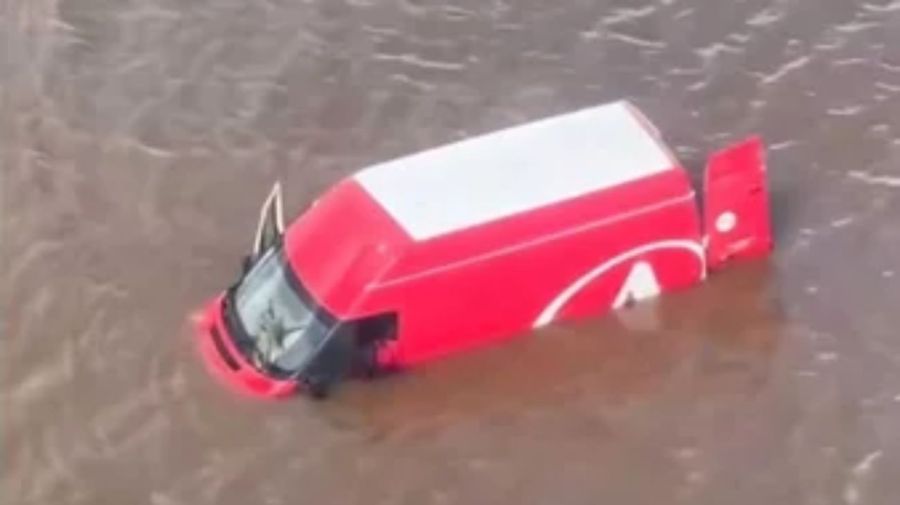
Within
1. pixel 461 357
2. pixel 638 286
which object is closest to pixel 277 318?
Result: pixel 461 357

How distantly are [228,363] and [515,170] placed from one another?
0.41 m

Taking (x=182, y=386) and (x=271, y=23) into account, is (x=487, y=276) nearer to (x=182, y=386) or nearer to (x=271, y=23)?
(x=182, y=386)

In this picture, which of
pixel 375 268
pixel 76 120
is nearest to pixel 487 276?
pixel 375 268

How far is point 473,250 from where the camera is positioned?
99.0 inches

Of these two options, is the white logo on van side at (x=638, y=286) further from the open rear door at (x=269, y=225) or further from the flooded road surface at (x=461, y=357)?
the open rear door at (x=269, y=225)

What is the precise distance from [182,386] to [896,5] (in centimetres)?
115

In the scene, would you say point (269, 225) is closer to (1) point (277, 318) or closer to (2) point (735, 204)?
(1) point (277, 318)

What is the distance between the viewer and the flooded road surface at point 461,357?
248 cm

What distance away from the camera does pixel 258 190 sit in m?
2.86

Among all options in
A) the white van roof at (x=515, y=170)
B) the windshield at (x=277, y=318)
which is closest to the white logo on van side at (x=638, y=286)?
the white van roof at (x=515, y=170)

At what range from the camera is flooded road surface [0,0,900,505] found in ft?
8.15

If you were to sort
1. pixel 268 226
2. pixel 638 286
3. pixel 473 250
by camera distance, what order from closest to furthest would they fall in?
pixel 473 250, pixel 638 286, pixel 268 226

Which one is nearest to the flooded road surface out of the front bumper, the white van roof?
the front bumper

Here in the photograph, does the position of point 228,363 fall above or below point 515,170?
below
